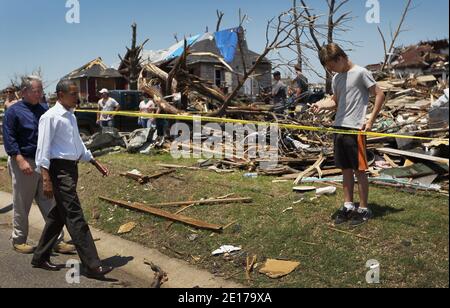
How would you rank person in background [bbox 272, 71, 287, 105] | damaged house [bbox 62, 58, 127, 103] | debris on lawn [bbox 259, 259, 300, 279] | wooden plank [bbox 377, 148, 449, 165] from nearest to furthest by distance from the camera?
debris on lawn [bbox 259, 259, 300, 279]
wooden plank [bbox 377, 148, 449, 165]
person in background [bbox 272, 71, 287, 105]
damaged house [bbox 62, 58, 127, 103]

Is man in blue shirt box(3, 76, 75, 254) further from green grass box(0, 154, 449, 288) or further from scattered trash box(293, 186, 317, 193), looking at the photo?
scattered trash box(293, 186, 317, 193)

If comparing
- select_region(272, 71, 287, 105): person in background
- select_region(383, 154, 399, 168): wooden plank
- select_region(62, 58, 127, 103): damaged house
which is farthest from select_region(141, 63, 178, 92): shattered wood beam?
select_region(62, 58, 127, 103): damaged house

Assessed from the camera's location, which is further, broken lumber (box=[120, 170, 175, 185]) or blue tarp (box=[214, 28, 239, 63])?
blue tarp (box=[214, 28, 239, 63])

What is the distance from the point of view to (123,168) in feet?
29.3

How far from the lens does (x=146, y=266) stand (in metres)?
5.10

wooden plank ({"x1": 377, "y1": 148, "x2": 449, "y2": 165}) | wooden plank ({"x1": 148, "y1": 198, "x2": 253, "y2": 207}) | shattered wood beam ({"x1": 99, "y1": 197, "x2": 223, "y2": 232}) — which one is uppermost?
wooden plank ({"x1": 377, "y1": 148, "x2": 449, "y2": 165})

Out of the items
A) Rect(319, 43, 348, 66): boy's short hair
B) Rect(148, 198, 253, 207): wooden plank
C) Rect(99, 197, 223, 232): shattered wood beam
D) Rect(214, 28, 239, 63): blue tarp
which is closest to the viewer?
Rect(319, 43, 348, 66): boy's short hair

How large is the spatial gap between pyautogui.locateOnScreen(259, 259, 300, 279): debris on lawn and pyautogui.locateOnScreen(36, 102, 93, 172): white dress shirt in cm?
227

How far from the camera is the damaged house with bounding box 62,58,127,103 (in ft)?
124

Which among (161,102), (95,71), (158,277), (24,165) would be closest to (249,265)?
(158,277)

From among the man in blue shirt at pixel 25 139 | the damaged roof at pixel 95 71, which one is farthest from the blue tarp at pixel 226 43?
the man in blue shirt at pixel 25 139

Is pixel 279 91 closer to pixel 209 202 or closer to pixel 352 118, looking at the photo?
pixel 209 202
